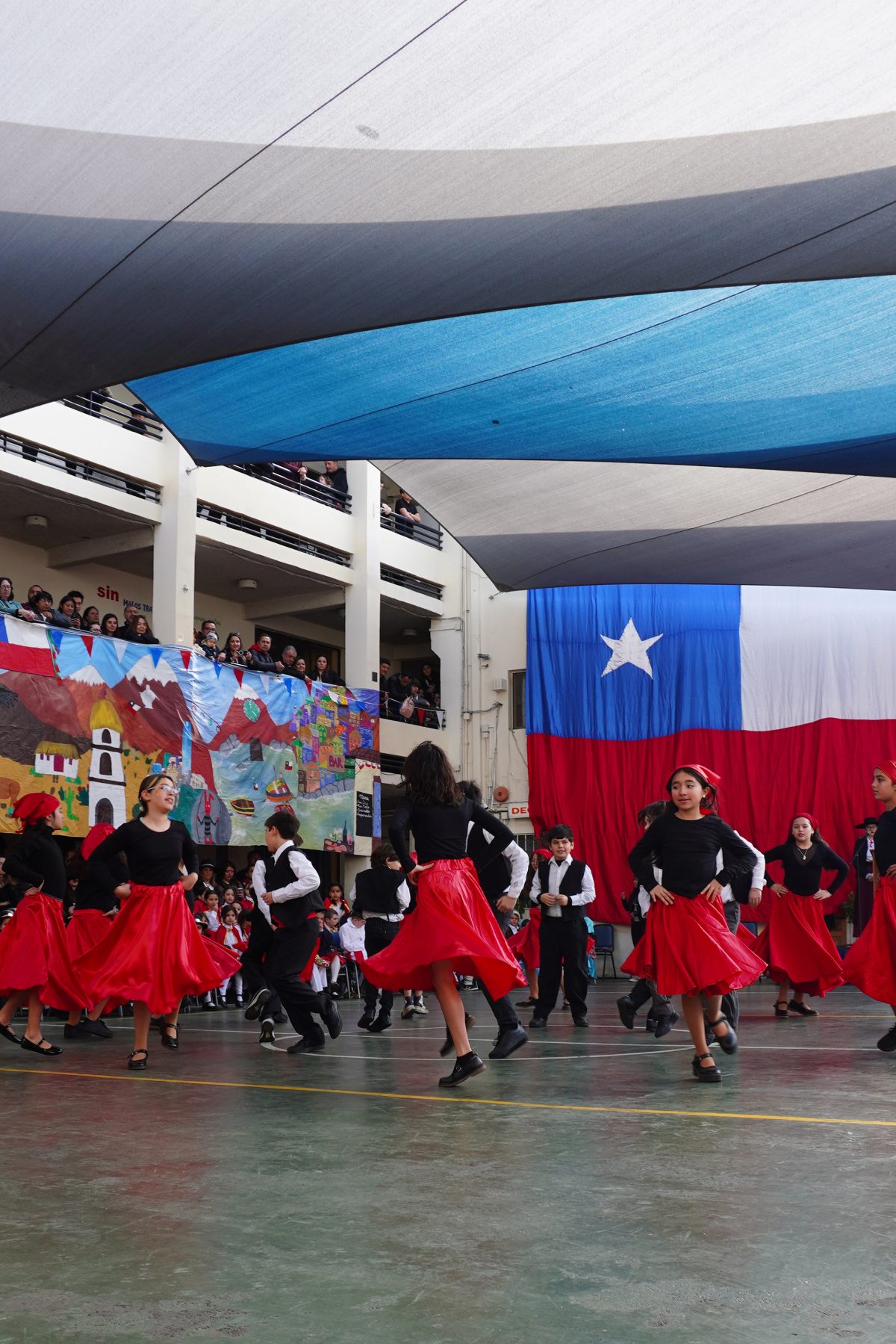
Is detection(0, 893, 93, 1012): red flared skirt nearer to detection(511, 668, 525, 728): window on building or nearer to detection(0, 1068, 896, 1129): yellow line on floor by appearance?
detection(0, 1068, 896, 1129): yellow line on floor

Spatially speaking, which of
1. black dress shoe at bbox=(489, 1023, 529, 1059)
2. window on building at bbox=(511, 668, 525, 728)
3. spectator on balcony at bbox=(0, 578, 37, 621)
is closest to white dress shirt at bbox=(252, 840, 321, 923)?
black dress shoe at bbox=(489, 1023, 529, 1059)

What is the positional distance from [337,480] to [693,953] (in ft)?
60.9

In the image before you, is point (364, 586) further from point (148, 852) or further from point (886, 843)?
point (886, 843)

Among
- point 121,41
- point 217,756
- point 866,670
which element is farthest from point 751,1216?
point 866,670

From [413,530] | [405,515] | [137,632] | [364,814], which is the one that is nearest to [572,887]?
[137,632]

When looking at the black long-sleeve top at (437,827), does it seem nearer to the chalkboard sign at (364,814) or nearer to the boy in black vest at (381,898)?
the boy in black vest at (381,898)

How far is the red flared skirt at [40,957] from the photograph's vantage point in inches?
317

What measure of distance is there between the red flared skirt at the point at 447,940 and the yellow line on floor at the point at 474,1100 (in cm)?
59

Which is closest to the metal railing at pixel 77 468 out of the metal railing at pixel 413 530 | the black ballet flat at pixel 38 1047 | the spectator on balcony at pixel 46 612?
the spectator on balcony at pixel 46 612

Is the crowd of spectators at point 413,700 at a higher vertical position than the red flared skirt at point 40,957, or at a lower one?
higher

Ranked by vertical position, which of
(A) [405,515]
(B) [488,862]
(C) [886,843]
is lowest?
(B) [488,862]

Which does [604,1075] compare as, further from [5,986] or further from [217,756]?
[217,756]

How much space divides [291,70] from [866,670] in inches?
703

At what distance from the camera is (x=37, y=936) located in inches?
323
